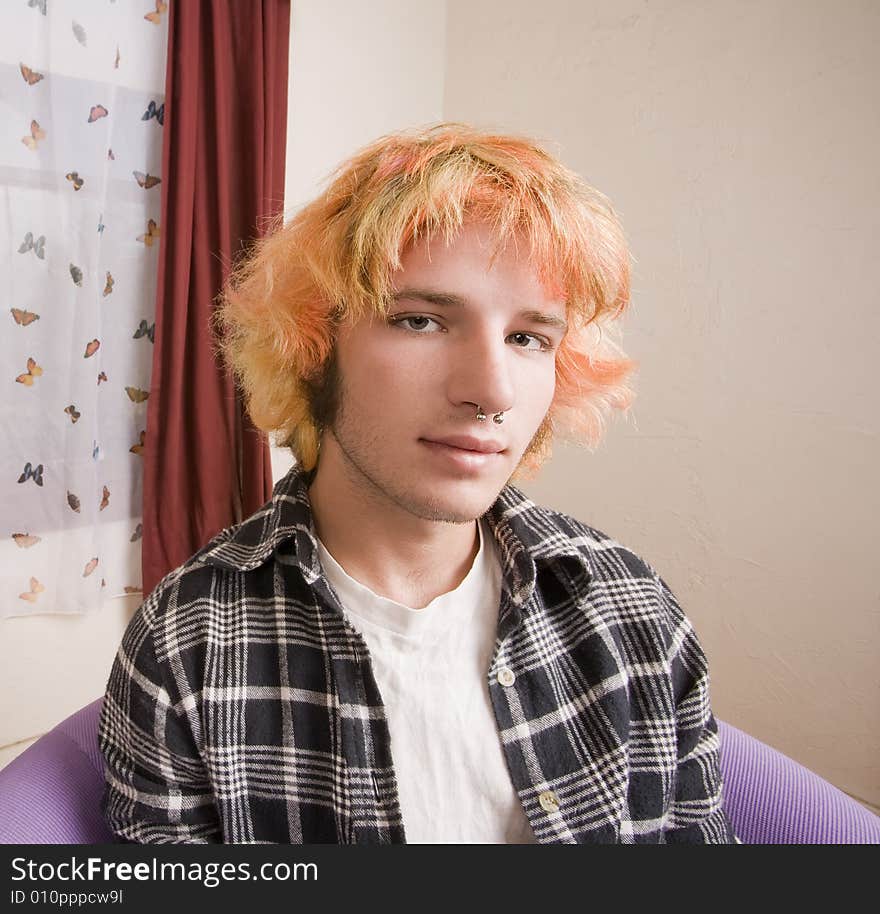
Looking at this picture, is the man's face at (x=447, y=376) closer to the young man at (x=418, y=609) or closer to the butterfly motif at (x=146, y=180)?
the young man at (x=418, y=609)

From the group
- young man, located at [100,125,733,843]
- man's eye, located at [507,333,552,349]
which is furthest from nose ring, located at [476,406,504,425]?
man's eye, located at [507,333,552,349]

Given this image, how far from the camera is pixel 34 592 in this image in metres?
1.96

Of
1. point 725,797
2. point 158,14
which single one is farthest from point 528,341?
point 158,14

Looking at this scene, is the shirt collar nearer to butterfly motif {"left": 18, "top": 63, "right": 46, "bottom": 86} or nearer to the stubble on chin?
the stubble on chin

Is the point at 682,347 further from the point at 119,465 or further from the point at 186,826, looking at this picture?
the point at 186,826

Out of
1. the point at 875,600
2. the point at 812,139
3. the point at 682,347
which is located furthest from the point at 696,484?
the point at 812,139

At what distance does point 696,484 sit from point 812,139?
88 centimetres

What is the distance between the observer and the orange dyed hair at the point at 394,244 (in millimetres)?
866

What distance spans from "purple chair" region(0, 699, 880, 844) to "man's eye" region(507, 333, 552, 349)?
643 mm

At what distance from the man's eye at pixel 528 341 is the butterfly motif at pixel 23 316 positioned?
1377mm

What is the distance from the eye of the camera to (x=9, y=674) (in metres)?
1.96

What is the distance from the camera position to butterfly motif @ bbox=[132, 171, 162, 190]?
2.00 metres

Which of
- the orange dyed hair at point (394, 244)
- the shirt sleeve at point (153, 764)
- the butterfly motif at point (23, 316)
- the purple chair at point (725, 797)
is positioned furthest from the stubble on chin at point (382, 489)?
the butterfly motif at point (23, 316)

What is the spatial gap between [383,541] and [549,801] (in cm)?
33
